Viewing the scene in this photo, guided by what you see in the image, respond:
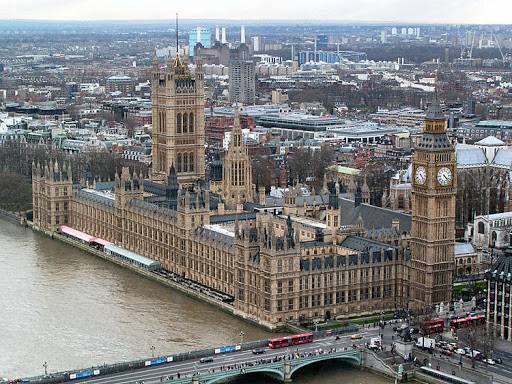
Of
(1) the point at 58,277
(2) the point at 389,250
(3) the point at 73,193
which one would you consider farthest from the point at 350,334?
(3) the point at 73,193

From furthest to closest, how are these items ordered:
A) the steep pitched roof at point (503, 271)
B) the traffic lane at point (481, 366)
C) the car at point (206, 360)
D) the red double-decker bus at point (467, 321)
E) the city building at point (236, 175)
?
the city building at point (236, 175) < the red double-decker bus at point (467, 321) < the steep pitched roof at point (503, 271) < the car at point (206, 360) < the traffic lane at point (481, 366)

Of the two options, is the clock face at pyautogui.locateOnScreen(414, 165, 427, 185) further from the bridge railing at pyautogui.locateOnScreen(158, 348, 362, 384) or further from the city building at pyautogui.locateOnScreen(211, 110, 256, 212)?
the city building at pyautogui.locateOnScreen(211, 110, 256, 212)

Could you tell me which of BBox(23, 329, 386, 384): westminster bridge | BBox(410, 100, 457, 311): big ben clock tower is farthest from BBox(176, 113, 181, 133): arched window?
BBox(23, 329, 386, 384): westminster bridge

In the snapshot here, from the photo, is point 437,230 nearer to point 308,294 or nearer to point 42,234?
point 308,294

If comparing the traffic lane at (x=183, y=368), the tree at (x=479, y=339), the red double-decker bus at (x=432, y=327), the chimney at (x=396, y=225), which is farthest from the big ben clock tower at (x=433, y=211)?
the traffic lane at (x=183, y=368)

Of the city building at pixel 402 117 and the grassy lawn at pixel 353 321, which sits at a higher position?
the grassy lawn at pixel 353 321

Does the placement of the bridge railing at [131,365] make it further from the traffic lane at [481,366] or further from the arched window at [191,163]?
the arched window at [191,163]
